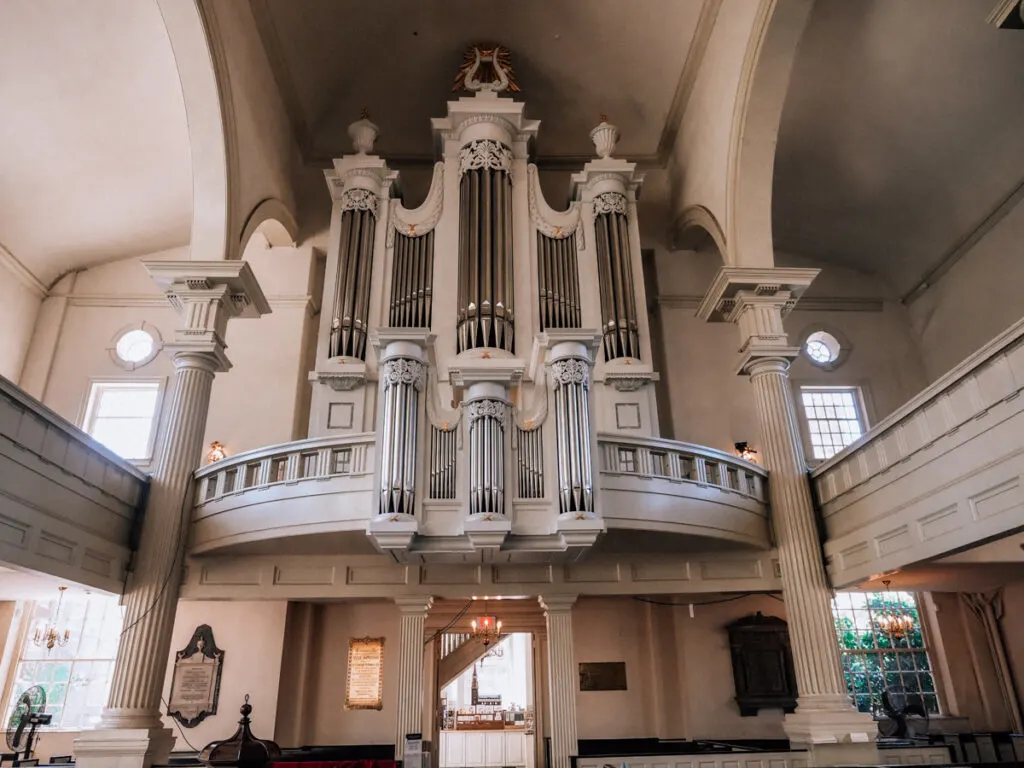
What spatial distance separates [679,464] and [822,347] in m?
6.14

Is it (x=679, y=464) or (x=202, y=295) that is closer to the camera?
(x=679, y=464)

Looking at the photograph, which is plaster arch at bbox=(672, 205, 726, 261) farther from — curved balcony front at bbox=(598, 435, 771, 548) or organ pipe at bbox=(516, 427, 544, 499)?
organ pipe at bbox=(516, 427, 544, 499)

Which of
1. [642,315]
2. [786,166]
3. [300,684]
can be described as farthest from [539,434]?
[786,166]

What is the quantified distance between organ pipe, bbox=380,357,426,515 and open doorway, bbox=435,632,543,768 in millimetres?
5379

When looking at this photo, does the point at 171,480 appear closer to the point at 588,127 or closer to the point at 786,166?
the point at 588,127

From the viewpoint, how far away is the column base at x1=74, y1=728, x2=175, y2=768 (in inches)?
301

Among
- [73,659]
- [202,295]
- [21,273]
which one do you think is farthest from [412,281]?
[73,659]

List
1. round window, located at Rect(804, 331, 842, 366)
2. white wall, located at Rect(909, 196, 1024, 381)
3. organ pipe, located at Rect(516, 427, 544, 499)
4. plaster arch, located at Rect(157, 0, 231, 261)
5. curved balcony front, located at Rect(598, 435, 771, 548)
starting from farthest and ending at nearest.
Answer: round window, located at Rect(804, 331, 842, 366), white wall, located at Rect(909, 196, 1024, 381), plaster arch, located at Rect(157, 0, 231, 261), curved balcony front, located at Rect(598, 435, 771, 548), organ pipe, located at Rect(516, 427, 544, 499)

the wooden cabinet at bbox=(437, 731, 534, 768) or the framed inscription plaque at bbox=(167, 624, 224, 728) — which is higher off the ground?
the framed inscription plaque at bbox=(167, 624, 224, 728)

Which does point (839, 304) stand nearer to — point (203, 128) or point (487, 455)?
point (487, 455)

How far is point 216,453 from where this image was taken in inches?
455

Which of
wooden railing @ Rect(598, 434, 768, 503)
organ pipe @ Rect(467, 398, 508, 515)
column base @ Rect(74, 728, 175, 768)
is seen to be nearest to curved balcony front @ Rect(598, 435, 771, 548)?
wooden railing @ Rect(598, 434, 768, 503)

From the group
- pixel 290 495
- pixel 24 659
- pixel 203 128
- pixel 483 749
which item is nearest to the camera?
pixel 290 495

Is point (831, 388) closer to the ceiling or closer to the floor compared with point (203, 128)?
closer to the floor
